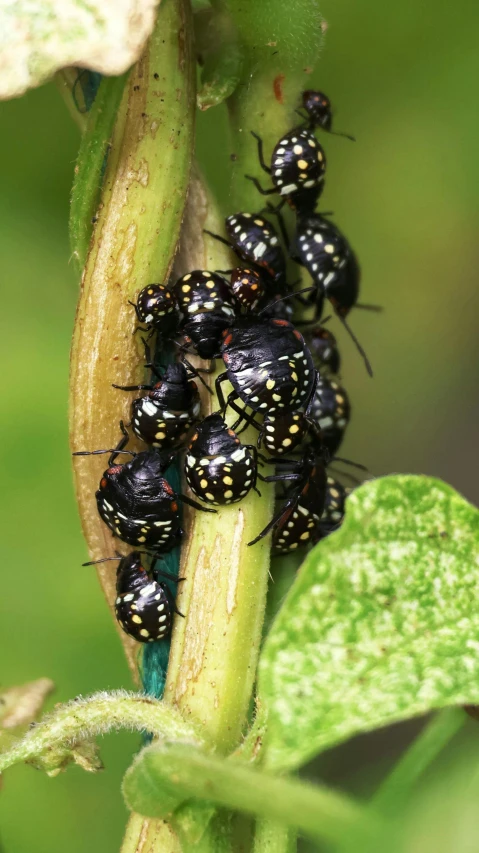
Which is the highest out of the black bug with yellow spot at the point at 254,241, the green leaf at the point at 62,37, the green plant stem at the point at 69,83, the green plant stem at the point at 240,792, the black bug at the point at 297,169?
the green leaf at the point at 62,37

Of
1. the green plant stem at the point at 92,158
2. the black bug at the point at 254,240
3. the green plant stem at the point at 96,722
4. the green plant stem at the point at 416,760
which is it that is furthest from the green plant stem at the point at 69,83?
the green plant stem at the point at 416,760

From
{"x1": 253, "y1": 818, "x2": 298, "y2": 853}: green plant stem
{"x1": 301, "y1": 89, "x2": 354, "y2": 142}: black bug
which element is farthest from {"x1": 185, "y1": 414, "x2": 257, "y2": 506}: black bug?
{"x1": 301, "y1": 89, "x2": 354, "y2": 142}: black bug

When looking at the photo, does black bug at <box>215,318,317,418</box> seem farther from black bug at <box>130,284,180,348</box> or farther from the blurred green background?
the blurred green background

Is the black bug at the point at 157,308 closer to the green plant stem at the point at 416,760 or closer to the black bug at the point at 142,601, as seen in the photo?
the black bug at the point at 142,601

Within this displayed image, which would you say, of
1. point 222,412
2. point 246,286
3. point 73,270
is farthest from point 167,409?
point 73,270

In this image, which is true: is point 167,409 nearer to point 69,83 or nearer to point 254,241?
point 254,241

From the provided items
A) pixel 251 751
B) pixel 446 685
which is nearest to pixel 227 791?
pixel 251 751
